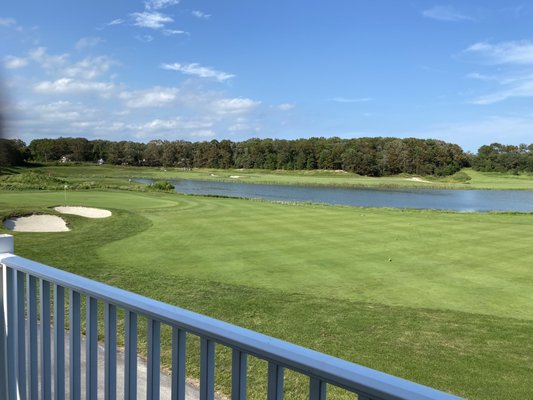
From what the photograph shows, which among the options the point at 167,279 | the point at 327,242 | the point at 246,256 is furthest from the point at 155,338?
the point at 327,242

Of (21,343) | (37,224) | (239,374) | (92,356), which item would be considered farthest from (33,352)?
(37,224)

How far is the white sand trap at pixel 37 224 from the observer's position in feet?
48.8

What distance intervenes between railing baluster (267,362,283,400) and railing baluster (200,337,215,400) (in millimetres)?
253

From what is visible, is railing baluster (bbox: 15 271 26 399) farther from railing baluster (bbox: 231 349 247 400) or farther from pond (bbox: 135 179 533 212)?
pond (bbox: 135 179 533 212)

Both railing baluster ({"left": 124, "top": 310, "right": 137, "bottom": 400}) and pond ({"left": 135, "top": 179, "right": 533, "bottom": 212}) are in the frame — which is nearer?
railing baluster ({"left": 124, "top": 310, "right": 137, "bottom": 400})

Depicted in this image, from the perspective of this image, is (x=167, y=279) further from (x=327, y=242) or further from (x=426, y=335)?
(x=327, y=242)

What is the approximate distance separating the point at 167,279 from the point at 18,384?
5.33 meters

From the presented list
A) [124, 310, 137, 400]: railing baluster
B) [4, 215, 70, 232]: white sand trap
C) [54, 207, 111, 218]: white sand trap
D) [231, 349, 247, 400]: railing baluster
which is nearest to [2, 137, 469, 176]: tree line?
[54, 207, 111, 218]: white sand trap

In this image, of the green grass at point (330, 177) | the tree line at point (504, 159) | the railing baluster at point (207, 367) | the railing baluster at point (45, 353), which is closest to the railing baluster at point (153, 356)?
the railing baluster at point (207, 367)

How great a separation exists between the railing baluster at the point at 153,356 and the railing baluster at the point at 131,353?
0.43 feet

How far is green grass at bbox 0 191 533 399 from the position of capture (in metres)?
4.90

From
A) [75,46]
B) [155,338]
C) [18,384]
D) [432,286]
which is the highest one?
[75,46]

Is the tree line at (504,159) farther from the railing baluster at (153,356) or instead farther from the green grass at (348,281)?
the railing baluster at (153,356)

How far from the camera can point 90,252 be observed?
1058 centimetres
